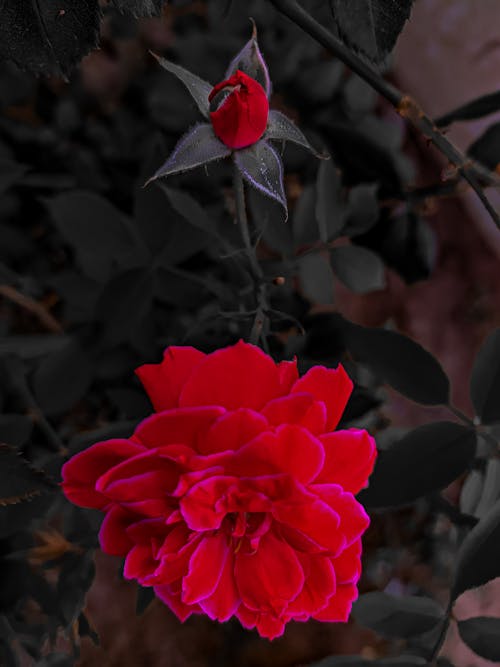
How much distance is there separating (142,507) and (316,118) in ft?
1.67

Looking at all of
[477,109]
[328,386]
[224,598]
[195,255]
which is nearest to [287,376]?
[328,386]

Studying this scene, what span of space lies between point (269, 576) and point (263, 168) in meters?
0.20

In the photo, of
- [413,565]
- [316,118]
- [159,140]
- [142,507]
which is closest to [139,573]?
[142,507]

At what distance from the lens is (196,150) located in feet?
1.07

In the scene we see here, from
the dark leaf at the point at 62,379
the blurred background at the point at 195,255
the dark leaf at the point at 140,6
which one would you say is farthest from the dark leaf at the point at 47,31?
the dark leaf at the point at 62,379

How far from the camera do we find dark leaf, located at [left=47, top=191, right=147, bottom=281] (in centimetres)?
60

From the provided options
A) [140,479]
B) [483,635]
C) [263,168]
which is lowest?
[483,635]

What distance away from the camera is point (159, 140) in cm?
54

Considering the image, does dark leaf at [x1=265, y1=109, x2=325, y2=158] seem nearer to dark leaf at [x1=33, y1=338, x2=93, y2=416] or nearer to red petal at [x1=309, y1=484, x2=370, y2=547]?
red petal at [x1=309, y1=484, x2=370, y2=547]

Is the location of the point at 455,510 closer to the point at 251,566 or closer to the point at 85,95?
the point at 251,566

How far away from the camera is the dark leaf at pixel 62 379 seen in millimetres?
598

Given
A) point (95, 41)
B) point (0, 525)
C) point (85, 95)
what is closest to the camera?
point (95, 41)

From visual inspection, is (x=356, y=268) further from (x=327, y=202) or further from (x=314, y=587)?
(x=314, y=587)

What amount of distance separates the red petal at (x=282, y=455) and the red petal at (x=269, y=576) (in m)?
0.05
